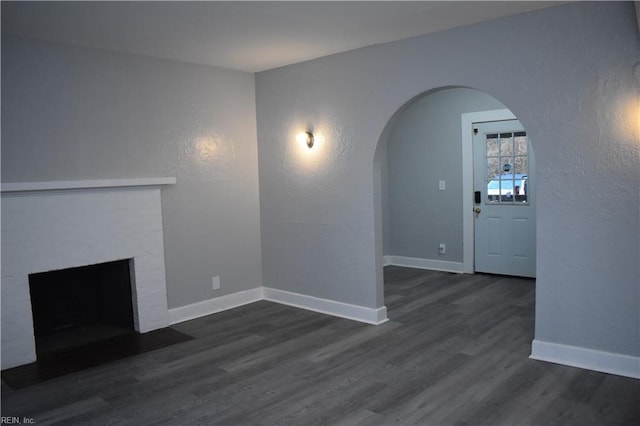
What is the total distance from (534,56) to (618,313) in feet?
5.90

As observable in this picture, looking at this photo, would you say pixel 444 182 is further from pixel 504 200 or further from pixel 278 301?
pixel 278 301

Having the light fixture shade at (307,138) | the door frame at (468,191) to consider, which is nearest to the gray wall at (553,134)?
the light fixture shade at (307,138)

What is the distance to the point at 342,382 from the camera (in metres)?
3.36

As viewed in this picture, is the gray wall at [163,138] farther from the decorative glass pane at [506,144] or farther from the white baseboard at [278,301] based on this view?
the decorative glass pane at [506,144]

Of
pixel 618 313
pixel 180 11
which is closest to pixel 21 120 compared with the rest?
pixel 180 11

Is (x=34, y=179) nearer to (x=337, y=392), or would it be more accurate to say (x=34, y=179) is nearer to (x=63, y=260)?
(x=63, y=260)

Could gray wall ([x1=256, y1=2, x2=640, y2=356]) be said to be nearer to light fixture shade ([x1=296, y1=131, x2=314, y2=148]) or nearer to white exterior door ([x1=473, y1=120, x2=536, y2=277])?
light fixture shade ([x1=296, y1=131, x2=314, y2=148])

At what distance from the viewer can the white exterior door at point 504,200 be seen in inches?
234

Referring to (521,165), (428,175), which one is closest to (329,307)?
(428,175)

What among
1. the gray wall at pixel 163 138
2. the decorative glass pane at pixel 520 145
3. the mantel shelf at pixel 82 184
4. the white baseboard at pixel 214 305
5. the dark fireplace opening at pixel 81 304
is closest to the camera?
the mantel shelf at pixel 82 184

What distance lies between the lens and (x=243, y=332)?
4.46 meters

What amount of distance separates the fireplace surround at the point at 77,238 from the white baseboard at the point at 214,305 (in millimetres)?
149

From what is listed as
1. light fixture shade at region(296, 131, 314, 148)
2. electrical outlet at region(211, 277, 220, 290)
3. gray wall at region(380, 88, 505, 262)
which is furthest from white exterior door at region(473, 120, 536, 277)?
electrical outlet at region(211, 277, 220, 290)

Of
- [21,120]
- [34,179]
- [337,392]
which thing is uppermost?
[21,120]
